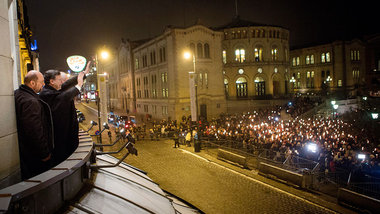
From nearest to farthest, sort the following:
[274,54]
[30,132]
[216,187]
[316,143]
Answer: [30,132], [216,187], [316,143], [274,54]

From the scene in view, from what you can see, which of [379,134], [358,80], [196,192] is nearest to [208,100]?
[379,134]

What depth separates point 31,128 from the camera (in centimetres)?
326

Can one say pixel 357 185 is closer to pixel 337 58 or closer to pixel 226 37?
pixel 226 37

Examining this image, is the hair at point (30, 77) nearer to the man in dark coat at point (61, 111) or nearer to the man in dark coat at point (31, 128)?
the man in dark coat at point (31, 128)

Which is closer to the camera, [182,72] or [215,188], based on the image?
[215,188]

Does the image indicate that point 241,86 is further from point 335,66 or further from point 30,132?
point 30,132

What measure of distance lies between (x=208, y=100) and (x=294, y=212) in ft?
105

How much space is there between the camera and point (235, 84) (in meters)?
50.8

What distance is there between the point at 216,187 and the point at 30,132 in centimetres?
1160

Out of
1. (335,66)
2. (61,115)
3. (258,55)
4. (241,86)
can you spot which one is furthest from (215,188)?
(335,66)

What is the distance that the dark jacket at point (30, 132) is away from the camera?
328cm

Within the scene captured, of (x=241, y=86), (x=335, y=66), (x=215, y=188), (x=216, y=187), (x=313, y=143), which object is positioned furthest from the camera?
(x=335, y=66)

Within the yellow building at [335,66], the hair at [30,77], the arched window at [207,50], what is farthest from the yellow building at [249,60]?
the hair at [30,77]

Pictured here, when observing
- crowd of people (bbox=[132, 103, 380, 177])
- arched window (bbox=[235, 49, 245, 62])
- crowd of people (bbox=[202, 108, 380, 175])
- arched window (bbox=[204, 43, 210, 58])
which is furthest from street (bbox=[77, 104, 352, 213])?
arched window (bbox=[235, 49, 245, 62])
